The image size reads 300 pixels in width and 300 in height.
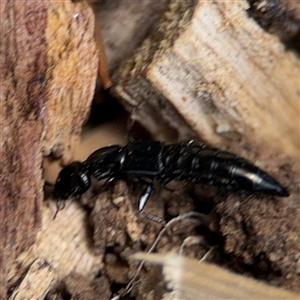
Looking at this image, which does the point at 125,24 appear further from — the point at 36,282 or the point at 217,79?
the point at 36,282

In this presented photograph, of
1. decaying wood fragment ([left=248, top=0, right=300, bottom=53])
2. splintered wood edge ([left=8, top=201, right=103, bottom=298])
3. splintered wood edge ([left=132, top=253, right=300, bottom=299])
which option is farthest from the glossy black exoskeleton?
decaying wood fragment ([left=248, top=0, right=300, bottom=53])

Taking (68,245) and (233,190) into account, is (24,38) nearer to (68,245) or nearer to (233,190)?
(68,245)

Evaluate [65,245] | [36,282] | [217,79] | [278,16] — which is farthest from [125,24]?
[36,282]

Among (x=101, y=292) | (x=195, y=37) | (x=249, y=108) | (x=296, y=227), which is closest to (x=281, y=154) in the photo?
(x=249, y=108)

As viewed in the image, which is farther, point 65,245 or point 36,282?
point 65,245

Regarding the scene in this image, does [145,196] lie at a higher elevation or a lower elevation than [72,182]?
lower
